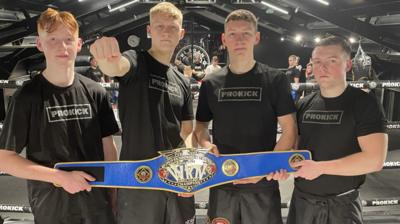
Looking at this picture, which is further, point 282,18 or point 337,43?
point 282,18

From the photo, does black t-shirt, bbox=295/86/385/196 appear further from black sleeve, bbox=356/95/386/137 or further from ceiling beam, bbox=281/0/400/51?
ceiling beam, bbox=281/0/400/51

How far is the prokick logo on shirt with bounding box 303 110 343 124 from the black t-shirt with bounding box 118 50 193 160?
69 cm

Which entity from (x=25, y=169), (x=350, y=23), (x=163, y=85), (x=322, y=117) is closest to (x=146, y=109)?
(x=163, y=85)

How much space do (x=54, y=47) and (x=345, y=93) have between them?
4.68 ft

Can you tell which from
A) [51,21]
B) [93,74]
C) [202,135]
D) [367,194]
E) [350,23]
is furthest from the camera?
[350,23]

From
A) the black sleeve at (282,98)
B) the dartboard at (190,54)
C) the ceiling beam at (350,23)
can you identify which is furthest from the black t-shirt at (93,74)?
the dartboard at (190,54)

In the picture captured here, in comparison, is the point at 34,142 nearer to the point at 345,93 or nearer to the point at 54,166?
the point at 54,166

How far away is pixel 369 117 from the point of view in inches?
64.4

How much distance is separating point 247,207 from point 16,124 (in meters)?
1.18

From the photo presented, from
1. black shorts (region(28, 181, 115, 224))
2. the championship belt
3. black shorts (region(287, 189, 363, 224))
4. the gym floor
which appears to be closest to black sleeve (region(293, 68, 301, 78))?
the gym floor

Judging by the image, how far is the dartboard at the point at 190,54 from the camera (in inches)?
483

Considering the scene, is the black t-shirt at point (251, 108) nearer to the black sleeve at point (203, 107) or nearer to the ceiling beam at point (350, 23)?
the black sleeve at point (203, 107)

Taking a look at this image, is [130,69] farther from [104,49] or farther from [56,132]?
[56,132]

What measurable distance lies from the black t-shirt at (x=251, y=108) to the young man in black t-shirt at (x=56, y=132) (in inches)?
25.8
